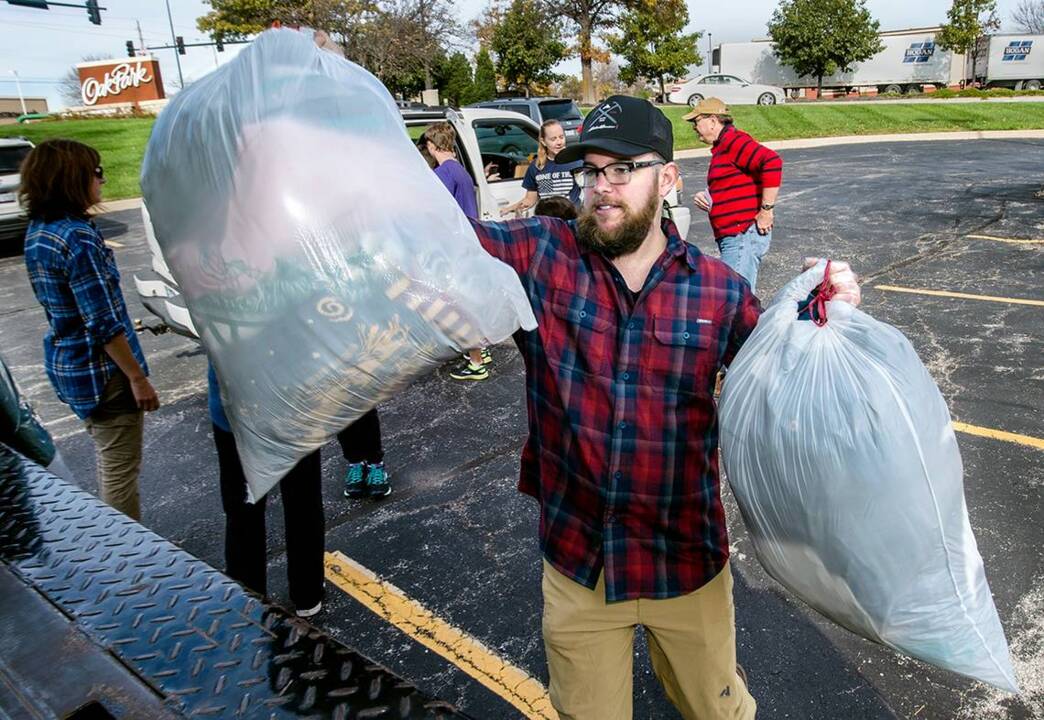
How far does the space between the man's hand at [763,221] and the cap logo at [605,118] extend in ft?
12.1

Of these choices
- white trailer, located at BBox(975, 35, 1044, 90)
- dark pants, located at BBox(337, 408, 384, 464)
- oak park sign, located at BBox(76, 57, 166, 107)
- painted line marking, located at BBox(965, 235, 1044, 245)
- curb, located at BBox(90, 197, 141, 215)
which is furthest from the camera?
oak park sign, located at BBox(76, 57, 166, 107)

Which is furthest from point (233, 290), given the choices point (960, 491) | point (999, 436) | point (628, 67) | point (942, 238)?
point (628, 67)

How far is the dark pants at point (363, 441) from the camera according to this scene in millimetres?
3625

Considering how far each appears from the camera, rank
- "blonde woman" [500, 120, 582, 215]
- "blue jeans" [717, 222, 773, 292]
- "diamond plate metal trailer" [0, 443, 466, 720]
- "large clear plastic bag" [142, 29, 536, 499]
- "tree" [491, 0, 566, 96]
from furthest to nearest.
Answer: "tree" [491, 0, 566, 96]
"blonde woman" [500, 120, 582, 215]
"blue jeans" [717, 222, 773, 292]
"large clear plastic bag" [142, 29, 536, 499]
"diamond plate metal trailer" [0, 443, 466, 720]

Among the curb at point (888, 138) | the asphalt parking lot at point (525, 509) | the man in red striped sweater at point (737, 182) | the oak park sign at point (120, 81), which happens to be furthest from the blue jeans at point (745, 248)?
the oak park sign at point (120, 81)

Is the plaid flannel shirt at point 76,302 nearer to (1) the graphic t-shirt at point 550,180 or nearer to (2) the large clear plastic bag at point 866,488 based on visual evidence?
(2) the large clear plastic bag at point 866,488

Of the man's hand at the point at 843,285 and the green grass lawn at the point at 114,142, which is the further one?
the green grass lawn at the point at 114,142

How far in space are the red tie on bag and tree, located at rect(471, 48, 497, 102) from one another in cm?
3440

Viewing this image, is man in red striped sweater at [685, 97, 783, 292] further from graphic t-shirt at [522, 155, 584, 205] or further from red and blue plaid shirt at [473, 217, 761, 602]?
red and blue plaid shirt at [473, 217, 761, 602]

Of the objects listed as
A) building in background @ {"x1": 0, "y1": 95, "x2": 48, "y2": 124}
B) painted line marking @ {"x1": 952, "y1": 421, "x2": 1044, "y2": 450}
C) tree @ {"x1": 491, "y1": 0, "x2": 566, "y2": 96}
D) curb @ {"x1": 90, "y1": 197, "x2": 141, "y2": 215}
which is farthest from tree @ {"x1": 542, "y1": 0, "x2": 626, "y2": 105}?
building in background @ {"x1": 0, "y1": 95, "x2": 48, "y2": 124}

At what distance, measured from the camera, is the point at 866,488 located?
135cm

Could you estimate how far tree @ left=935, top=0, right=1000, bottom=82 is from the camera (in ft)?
114

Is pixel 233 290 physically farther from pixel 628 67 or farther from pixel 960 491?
pixel 628 67

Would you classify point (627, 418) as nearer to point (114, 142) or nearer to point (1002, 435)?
point (1002, 435)
